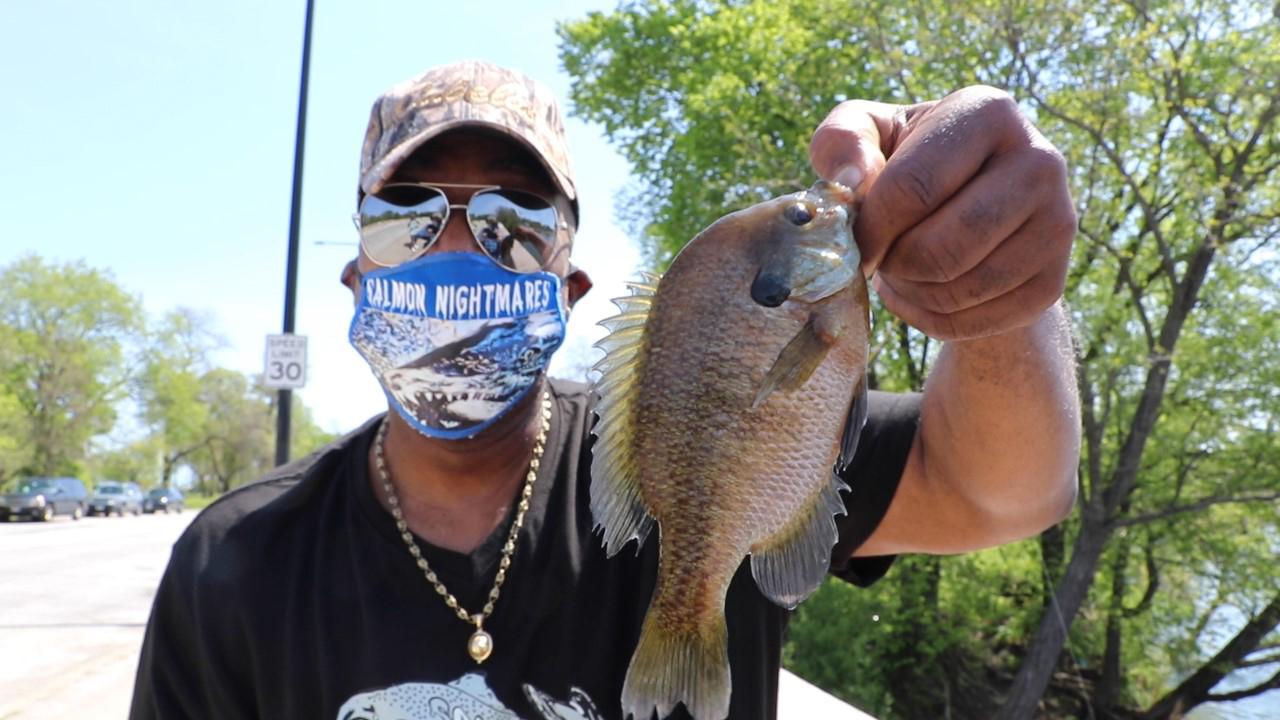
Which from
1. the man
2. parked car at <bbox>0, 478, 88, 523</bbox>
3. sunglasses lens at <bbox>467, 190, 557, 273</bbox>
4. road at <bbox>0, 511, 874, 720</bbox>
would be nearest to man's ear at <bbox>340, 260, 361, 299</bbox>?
the man

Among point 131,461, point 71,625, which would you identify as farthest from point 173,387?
point 71,625

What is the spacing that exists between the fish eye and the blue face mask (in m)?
1.10

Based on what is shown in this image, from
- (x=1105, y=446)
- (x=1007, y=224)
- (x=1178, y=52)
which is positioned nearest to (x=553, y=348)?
(x=1007, y=224)

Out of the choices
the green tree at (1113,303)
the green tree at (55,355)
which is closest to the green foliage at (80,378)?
the green tree at (55,355)

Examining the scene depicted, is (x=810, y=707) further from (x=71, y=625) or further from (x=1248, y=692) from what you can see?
(x=1248, y=692)

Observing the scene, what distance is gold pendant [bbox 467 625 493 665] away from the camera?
6.57ft

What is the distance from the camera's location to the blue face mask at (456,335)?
2.34 m

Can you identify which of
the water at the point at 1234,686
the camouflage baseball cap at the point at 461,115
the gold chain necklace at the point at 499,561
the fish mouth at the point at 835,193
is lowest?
the water at the point at 1234,686

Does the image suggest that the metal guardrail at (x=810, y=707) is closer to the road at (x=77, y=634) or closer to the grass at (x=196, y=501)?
the road at (x=77, y=634)

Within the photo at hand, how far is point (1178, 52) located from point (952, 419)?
9.54m

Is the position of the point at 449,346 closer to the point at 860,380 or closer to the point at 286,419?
the point at 860,380

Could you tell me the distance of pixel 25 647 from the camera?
856cm

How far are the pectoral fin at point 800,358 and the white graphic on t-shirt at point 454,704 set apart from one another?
95cm

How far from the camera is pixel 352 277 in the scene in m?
2.58
